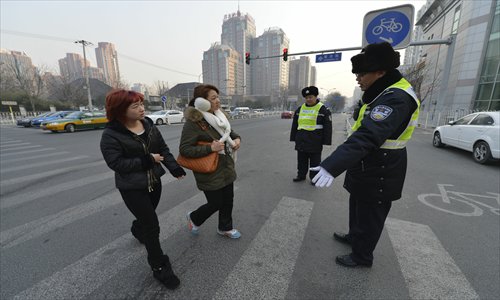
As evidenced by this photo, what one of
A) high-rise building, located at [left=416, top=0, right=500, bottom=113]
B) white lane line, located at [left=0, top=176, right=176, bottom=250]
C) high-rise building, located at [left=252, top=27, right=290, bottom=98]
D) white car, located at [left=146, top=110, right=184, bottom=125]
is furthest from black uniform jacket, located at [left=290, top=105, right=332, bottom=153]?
high-rise building, located at [left=252, top=27, right=290, bottom=98]

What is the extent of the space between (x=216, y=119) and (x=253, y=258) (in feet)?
5.15

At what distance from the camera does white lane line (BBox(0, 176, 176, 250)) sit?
2.85 m

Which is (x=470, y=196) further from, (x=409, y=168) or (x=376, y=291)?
(x=376, y=291)

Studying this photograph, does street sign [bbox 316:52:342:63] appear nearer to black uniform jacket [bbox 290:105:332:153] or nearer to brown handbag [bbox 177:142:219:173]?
black uniform jacket [bbox 290:105:332:153]

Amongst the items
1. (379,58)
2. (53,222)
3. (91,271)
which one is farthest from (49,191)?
(379,58)

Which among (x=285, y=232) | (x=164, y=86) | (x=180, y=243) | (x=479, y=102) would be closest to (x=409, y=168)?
(x=285, y=232)

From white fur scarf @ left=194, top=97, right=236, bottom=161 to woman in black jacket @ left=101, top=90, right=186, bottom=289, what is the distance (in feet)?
1.79

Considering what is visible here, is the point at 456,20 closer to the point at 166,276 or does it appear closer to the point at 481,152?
the point at 481,152

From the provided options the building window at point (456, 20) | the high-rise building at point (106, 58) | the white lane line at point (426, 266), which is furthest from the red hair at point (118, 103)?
the high-rise building at point (106, 58)

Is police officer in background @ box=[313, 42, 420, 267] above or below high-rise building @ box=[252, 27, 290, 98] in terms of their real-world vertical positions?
below

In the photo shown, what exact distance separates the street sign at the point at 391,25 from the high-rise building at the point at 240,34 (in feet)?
253

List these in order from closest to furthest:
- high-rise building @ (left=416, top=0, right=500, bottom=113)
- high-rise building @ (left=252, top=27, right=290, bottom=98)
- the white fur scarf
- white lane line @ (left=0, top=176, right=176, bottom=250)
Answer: the white fur scarf, white lane line @ (left=0, top=176, right=176, bottom=250), high-rise building @ (left=416, top=0, right=500, bottom=113), high-rise building @ (left=252, top=27, right=290, bottom=98)

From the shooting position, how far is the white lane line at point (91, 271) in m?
1.98

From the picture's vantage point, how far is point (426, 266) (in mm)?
2262
